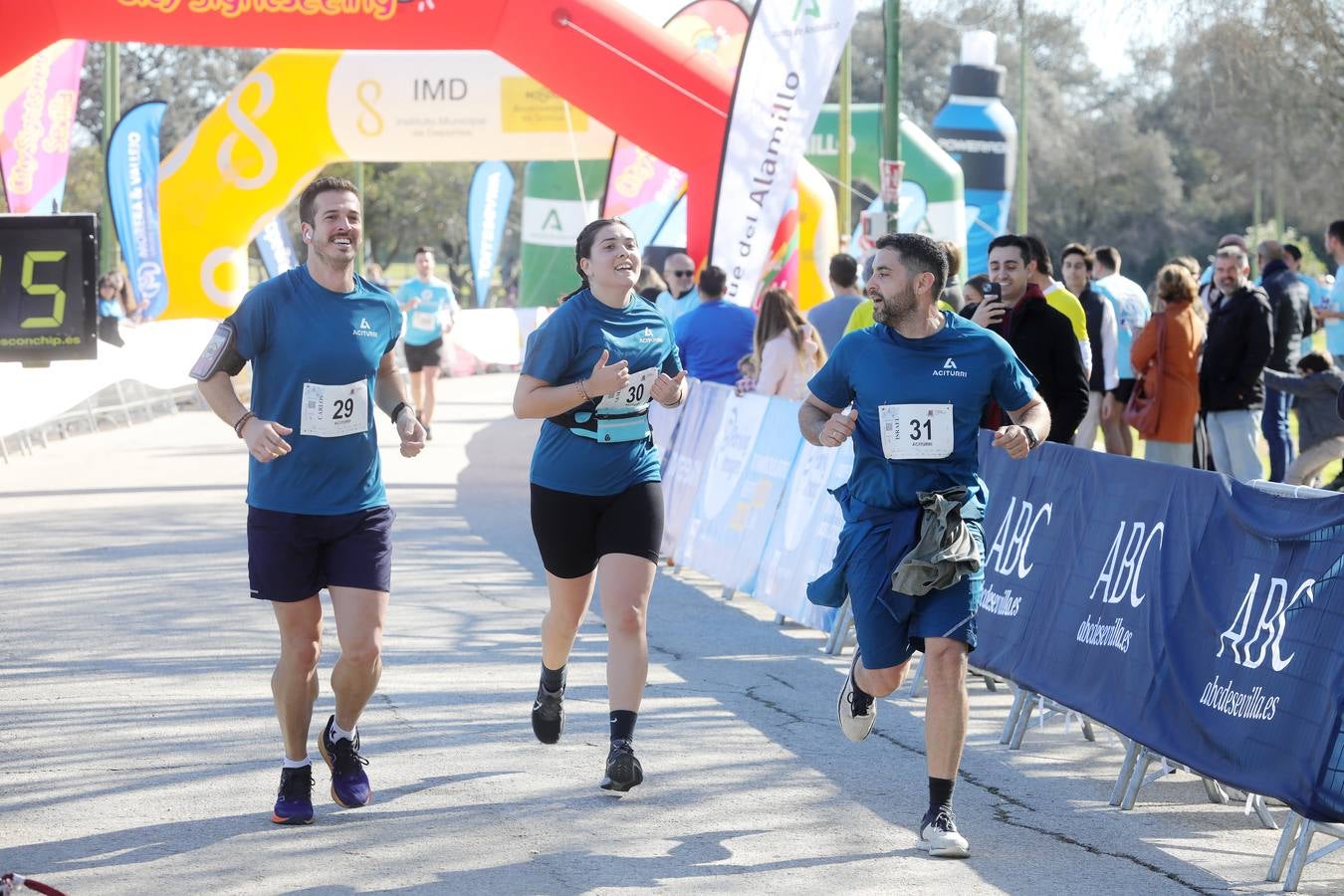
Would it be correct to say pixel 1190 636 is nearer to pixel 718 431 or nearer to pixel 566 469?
pixel 566 469

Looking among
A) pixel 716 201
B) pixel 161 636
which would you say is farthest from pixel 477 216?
pixel 161 636

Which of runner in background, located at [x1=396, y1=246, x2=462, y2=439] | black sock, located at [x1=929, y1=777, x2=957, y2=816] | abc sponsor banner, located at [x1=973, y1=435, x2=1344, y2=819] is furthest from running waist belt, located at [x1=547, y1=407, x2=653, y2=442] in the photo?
runner in background, located at [x1=396, y1=246, x2=462, y2=439]

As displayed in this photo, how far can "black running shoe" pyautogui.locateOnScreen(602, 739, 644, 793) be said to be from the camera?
627cm

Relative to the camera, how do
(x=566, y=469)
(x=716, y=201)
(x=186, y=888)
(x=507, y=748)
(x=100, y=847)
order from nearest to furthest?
(x=186, y=888) < (x=100, y=847) < (x=566, y=469) < (x=507, y=748) < (x=716, y=201)

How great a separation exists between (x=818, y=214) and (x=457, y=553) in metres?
7.66

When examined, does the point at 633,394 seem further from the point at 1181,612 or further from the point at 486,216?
the point at 486,216

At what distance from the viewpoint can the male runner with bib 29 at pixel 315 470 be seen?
5867 millimetres

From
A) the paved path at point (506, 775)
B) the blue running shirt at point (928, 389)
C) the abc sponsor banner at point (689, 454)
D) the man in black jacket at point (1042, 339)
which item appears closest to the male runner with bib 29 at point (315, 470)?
the paved path at point (506, 775)

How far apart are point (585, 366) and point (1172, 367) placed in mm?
6478

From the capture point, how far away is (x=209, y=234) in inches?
940

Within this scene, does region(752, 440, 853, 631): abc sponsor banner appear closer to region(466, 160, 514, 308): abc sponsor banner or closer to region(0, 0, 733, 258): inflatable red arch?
region(0, 0, 733, 258): inflatable red arch

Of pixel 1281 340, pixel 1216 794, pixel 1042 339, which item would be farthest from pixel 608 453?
pixel 1281 340

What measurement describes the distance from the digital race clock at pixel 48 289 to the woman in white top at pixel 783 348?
3.95m

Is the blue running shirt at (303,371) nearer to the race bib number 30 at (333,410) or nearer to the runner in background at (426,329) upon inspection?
the race bib number 30 at (333,410)
